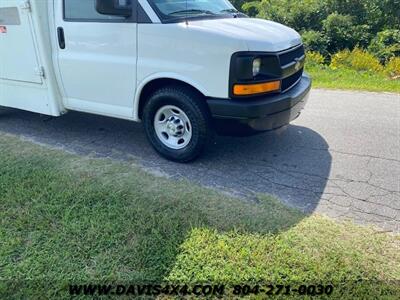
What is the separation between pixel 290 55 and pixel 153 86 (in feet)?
4.80

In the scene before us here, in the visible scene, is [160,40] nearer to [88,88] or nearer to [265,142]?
[88,88]

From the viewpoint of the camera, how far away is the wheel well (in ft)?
12.4

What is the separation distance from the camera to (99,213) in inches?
122

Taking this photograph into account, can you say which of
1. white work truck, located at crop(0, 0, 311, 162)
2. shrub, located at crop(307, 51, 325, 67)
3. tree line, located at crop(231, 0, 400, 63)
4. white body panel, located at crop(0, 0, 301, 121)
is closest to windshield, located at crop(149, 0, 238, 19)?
white work truck, located at crop(0, 0, 311, 162)

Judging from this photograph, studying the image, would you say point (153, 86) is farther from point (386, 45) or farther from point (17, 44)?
point (386, 45)

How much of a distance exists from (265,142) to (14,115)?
3910 millimetres

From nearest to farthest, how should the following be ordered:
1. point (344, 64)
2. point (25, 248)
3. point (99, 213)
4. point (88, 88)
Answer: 1. point (25, 248)
2. point (99, 213)
3. point (88, 88)
4. point (344, 64)

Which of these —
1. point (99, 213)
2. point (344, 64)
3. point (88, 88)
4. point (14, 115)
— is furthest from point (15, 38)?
point (344, 64)

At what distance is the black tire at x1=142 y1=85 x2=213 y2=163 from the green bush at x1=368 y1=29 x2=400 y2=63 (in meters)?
8.61

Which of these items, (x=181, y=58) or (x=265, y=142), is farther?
(x=265, y=142)

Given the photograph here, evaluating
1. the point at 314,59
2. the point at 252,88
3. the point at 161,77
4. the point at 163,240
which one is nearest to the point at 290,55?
the point at 252,88

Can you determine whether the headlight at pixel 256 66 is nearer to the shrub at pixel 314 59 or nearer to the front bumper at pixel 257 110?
the front bumper at pixel 257 110

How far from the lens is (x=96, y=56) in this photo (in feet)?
13.5

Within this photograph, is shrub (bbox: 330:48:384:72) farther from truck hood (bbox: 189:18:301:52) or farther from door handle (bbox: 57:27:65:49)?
door handle (bbox: 57:27:65:49)
